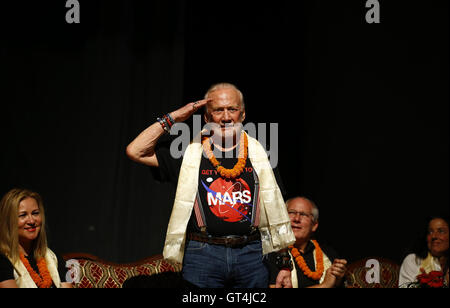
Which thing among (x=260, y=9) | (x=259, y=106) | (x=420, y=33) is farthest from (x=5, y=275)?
(x=420, y=33)

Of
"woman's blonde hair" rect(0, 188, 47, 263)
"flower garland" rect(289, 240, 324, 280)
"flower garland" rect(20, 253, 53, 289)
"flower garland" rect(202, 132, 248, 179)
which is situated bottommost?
"flower garland" rect(289, 240, 324, 280)

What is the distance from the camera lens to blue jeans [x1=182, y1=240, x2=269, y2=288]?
2529 millimetres

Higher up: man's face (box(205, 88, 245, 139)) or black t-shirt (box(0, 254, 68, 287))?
man's face (box(205, 88, 245, 139))

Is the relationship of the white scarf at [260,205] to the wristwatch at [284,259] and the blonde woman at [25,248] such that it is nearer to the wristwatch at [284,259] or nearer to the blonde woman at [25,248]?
the wristwatch at [284,259]

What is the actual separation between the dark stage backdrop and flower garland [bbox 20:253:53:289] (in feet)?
5.22

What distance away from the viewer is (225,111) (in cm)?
267

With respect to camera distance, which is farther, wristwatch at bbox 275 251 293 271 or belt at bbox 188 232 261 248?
wristwatch at bbox 275 251 293 271

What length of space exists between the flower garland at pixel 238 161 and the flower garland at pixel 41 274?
3.86 ft

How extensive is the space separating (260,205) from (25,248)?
1.40 metres

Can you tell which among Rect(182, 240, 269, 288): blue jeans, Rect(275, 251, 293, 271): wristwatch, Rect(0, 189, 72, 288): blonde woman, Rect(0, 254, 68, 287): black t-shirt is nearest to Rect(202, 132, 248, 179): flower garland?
Rect(182, 240, 269, 288): blue jeans
